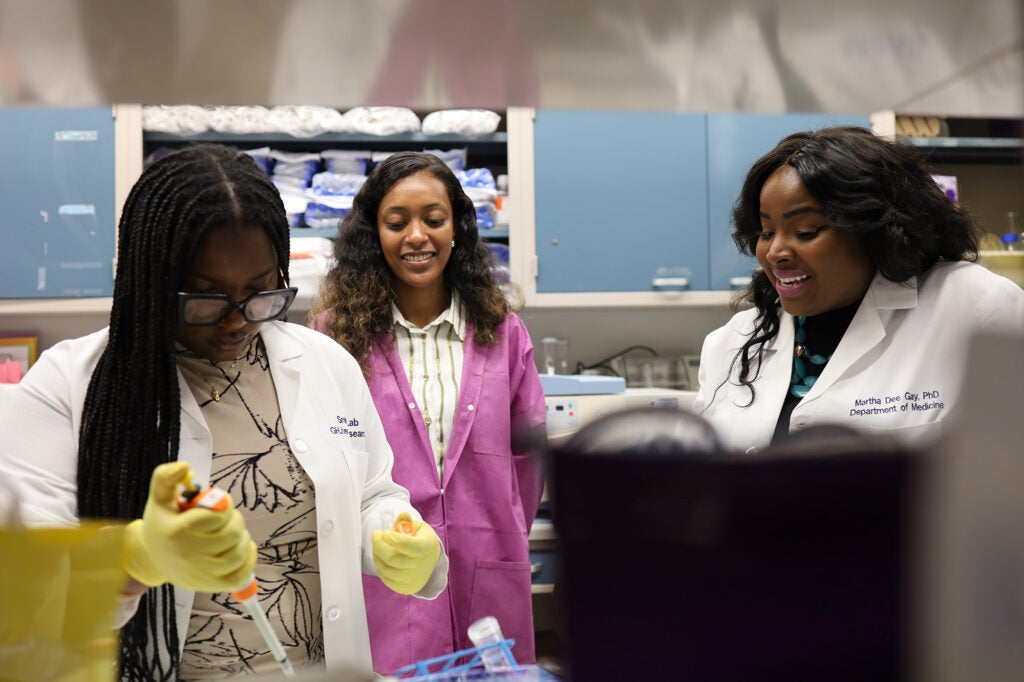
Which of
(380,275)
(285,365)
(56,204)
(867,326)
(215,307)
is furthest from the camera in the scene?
(56,204)

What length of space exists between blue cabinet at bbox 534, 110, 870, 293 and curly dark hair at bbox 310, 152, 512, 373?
0.90 m

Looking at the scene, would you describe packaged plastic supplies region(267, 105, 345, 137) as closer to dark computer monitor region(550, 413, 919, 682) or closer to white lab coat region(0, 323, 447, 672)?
white lab coat region(0, 323, 447, 672)

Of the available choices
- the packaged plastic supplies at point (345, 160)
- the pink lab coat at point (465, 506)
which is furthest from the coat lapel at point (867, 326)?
the packaged plastic supplies at point (345, 160)

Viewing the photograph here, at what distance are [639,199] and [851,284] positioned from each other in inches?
69.0

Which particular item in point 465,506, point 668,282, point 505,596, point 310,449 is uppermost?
point 668,282

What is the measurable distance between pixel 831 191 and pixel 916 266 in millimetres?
190

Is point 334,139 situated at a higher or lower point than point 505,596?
higher

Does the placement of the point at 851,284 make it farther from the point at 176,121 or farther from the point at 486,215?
the point at 176,121

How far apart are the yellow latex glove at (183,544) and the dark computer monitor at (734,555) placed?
11.5 inches

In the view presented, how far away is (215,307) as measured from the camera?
1.01m

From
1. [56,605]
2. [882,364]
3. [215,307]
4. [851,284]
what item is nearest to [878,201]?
[851,284]

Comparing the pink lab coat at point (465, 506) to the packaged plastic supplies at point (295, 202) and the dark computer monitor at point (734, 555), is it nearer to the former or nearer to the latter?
the packaged plastic supplies at point (295, 202)

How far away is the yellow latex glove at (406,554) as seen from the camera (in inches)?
40.9

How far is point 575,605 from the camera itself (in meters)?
0.40
